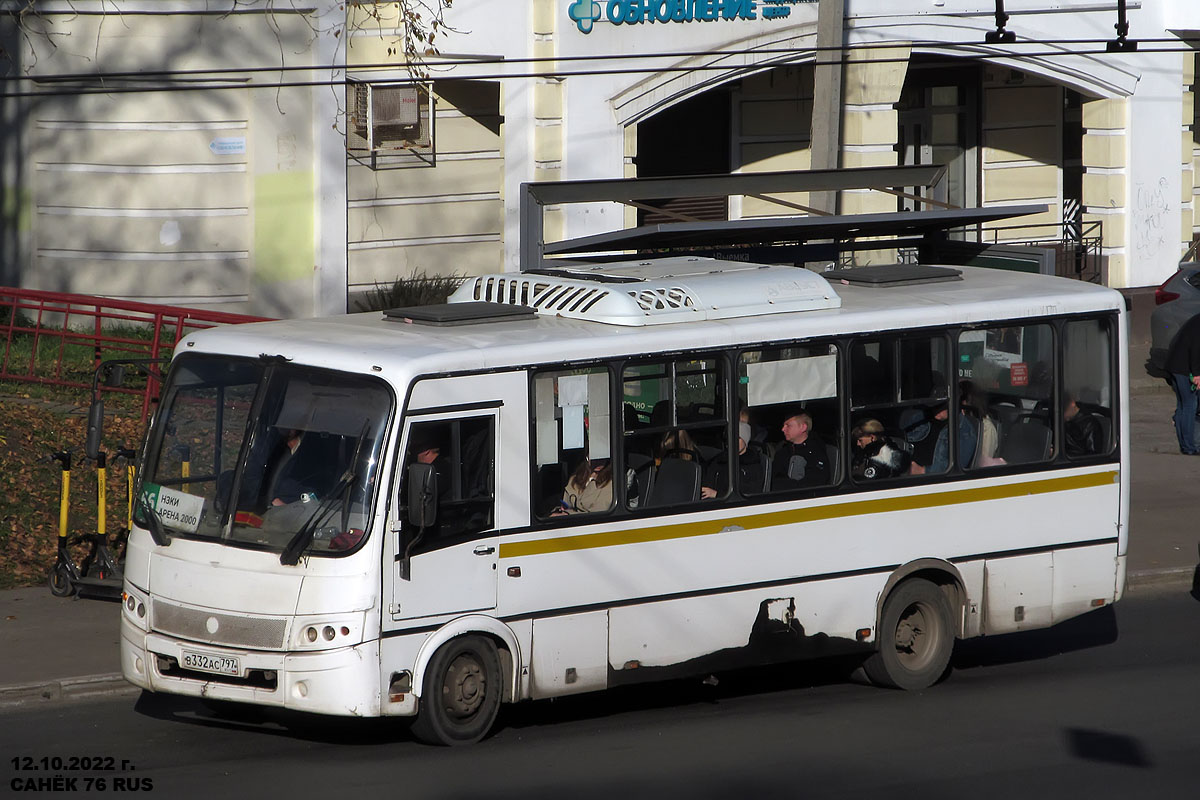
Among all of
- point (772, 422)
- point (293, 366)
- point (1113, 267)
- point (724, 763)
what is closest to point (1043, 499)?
point (772, 422)

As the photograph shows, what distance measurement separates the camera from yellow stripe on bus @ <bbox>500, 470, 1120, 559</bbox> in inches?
371

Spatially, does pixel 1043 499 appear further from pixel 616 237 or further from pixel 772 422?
pixel 616 237

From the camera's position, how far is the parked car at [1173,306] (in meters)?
21.4

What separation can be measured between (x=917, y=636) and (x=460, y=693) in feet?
10.6

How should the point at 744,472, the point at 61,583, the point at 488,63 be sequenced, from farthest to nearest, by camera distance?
the point at 488,63 → the point at 61,583 → the point at 744,472

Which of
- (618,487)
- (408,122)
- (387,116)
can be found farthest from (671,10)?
(618,487)

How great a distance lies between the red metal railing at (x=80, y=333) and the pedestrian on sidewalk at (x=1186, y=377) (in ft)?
32.2

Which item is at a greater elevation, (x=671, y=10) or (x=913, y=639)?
(x=671, y=10)

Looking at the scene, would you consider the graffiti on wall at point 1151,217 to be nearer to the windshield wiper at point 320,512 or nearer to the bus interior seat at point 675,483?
the bus interior seat at point 675,483

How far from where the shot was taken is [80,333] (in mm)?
19375

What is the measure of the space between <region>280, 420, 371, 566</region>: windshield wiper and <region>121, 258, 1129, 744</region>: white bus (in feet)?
0.05

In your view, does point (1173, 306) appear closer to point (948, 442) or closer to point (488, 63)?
point (488, 63)

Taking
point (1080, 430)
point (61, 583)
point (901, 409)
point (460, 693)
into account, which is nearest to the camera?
point (460, 693)

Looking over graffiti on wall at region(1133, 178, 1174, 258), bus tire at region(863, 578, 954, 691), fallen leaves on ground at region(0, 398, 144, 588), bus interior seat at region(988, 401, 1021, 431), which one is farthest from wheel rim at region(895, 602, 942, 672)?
graffiti on wall at region(1133, 178, 1174, 258)
